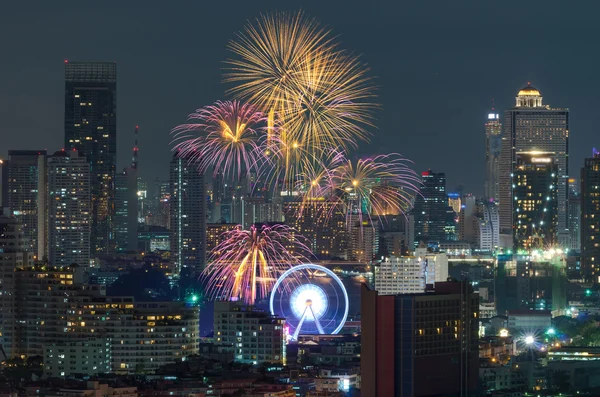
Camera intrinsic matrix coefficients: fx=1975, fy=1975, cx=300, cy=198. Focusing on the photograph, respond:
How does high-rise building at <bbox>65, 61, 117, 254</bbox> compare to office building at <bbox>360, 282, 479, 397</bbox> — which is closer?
office building at <bbox>360, 282, 479, 397</bbox>

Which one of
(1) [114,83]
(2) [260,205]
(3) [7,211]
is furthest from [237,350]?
(1) [114,83]

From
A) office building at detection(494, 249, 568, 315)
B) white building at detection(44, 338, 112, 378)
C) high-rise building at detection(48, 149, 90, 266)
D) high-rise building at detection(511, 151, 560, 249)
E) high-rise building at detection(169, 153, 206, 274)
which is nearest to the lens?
white building at detection(44, 338, 112, 378)

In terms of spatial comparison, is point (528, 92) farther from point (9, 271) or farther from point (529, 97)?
point (9, 271)

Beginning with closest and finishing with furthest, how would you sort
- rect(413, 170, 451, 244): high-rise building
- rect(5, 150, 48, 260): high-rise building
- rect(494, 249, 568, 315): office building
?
rect(494, 249, 568, 315): office building
rect(5, 150, 48, 260): high-rise building
rect(413, 170, 451, 244): high-rise building

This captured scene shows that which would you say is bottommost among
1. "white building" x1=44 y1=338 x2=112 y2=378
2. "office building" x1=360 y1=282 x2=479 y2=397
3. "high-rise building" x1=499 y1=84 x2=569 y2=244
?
"white building" x1=44 y1=338 x2=112 y2=378

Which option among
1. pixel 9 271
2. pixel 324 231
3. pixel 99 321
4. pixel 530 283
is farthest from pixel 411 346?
pixel 530 283

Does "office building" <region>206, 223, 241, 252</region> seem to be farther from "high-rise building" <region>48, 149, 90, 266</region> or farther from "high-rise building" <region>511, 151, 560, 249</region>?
"high-rise building" <region>511, 151, 560, 249</region>

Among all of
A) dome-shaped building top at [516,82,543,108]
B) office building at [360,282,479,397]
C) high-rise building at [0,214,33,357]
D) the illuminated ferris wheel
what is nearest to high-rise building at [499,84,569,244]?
dome-shaped building top at [516,82,543,108]
